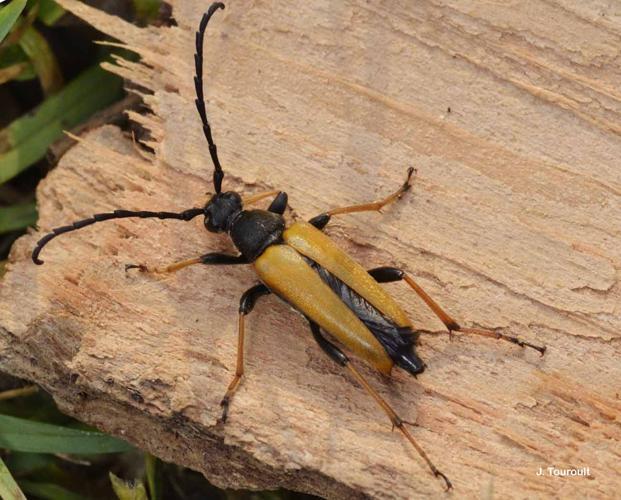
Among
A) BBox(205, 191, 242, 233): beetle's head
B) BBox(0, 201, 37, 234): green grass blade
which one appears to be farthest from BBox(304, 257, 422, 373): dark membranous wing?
BBox(0, 201, 37, 234): green grass blade

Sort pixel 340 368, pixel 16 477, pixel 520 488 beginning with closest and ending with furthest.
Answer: pixel 520 488 < pixel 340 368 < pixel 16 477

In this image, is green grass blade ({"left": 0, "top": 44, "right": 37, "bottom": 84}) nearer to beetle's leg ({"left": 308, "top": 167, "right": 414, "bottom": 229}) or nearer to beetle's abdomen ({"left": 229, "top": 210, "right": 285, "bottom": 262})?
beetle's abdomen ({"left": 229, "top": 210, "right": 285, "bottom": 262})

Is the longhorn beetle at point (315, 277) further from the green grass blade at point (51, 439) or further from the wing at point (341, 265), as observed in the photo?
Result: the green grass blade at point (51, 439)

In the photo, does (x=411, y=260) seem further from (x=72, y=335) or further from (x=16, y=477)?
(x=16, y=477)

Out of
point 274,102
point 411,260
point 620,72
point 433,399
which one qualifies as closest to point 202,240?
point 274,102

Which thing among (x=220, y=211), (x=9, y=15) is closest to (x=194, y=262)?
(x=220, y=211)

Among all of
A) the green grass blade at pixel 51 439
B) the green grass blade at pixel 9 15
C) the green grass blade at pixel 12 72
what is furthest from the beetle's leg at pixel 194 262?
the green grass blade at pixel 12 72

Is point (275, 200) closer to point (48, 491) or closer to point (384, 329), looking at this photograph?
point (384, 329)
